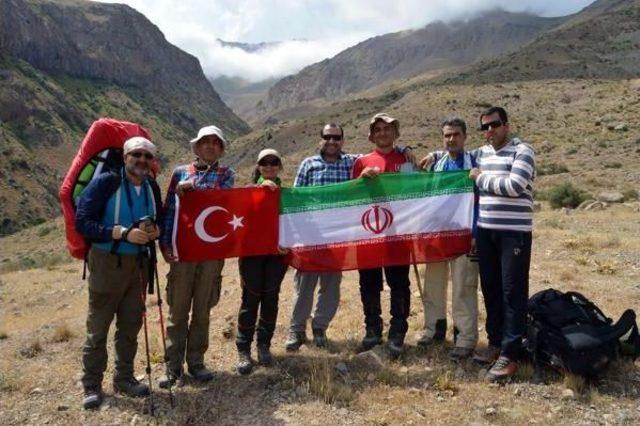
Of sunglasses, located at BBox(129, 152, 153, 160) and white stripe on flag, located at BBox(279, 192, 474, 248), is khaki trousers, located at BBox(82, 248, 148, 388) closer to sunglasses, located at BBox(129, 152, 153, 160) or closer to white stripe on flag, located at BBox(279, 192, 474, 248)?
sunglasses, located at BBox(129, 152, 153, 160)

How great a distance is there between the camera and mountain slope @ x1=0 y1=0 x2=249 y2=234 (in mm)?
75312

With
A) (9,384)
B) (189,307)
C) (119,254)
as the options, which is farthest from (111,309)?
(9,384)

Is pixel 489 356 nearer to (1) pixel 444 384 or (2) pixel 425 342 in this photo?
(1) pixel 444 384

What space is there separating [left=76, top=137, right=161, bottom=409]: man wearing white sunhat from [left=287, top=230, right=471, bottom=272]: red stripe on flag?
6.46 feet

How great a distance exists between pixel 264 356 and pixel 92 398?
194 cm

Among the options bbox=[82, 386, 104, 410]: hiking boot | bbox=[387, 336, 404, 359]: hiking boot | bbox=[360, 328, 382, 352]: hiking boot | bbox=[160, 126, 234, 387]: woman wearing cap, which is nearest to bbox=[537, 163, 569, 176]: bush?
bbox=[360, 328, 382, 352]: hiking boot

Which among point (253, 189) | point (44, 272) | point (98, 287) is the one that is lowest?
point (44, 272)

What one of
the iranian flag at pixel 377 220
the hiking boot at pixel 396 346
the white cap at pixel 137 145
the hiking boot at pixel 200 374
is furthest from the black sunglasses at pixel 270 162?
the hiking boot at pixel 396 346

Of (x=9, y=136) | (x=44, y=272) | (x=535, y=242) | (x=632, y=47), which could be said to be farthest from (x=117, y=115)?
(x=535, y=242)

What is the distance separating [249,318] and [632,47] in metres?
78.4

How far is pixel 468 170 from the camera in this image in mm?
6621

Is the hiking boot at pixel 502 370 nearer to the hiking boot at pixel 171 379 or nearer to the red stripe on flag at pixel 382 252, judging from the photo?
the red stripe on flag at pixel 382 252

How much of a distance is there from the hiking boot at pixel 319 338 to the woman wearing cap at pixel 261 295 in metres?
0.83

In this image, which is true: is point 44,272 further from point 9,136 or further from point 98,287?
point 9,136
